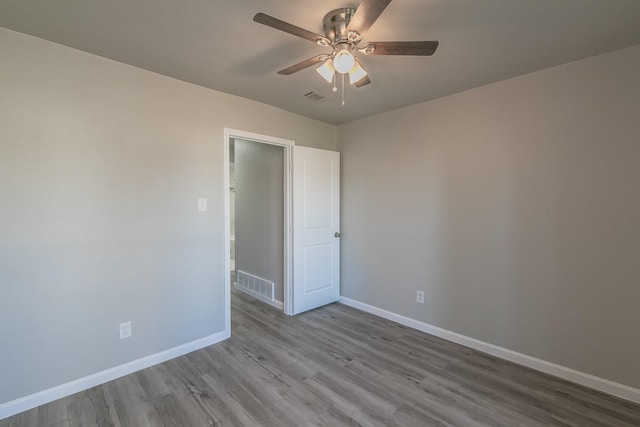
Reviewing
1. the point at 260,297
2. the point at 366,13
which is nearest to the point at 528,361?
the point at 366,13

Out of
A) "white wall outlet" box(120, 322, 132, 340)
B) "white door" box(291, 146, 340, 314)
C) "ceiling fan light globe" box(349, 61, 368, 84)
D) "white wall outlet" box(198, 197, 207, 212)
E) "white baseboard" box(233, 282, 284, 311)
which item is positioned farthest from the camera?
"white baseboard" box(233, 282, 284, 311)

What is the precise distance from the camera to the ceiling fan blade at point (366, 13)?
1.26m

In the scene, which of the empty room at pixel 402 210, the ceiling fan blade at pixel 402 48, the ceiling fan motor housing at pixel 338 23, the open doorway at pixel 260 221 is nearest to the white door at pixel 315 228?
the open doorway at pixel 260 221

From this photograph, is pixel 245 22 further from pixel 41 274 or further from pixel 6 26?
pixel 41 274

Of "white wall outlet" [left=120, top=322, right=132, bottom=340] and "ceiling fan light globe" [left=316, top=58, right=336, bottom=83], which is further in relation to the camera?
"white wall outlet" [left=120, top=322, right=132, bottom=340]

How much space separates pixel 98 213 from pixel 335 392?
7.35 ft

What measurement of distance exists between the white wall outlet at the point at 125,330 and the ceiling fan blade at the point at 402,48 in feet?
8.76

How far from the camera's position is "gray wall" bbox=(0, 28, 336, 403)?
6.28 ft

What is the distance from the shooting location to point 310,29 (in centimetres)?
182

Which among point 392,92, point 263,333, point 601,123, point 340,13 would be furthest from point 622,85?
point 263,333

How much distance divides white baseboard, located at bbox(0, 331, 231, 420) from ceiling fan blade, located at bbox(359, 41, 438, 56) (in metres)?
2.84

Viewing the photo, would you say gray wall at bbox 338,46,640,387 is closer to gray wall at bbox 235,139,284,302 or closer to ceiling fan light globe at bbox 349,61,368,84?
gray wall at bbox 235,139,284,302

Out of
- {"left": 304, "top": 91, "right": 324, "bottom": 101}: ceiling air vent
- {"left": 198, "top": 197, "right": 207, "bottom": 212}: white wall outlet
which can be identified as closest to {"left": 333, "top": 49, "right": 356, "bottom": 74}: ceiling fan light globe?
{"left": 304, "top": 91, "right": 324, "bottom": 101}: ceiling air vent

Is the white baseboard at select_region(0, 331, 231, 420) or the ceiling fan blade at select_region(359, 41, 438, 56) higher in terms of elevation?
the ceiling fan blade at select_region(359, 41, 438, 56)
